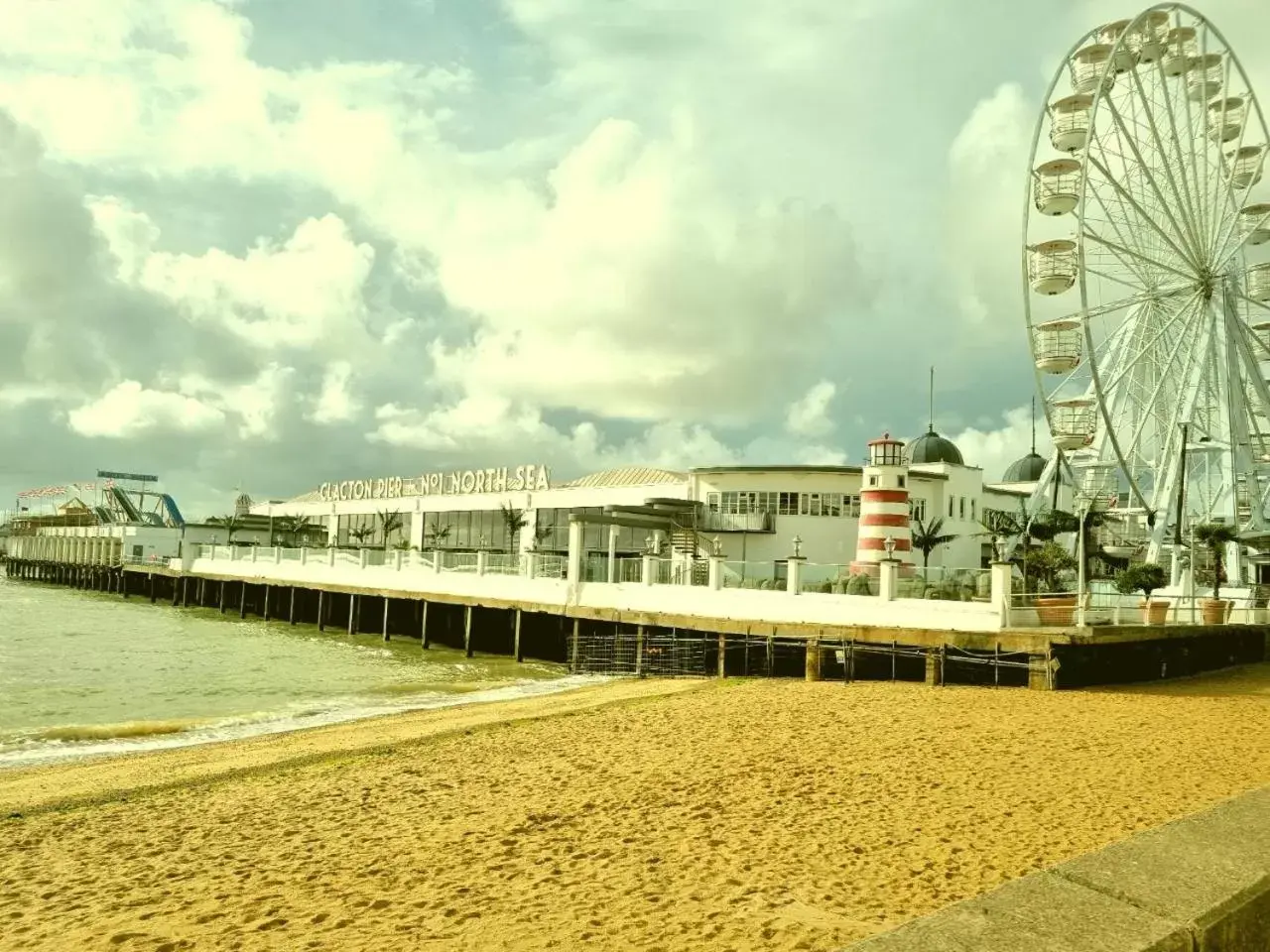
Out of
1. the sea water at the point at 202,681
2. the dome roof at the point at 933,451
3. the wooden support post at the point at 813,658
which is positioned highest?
the dome roof at the point at 933,451

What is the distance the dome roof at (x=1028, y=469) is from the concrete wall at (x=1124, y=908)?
220 ft

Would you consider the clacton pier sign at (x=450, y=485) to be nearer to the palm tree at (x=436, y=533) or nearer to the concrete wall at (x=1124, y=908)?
the palm tree at (x=436, y=533)

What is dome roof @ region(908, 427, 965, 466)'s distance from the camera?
170ft

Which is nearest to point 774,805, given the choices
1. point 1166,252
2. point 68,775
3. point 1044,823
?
point 1044,823

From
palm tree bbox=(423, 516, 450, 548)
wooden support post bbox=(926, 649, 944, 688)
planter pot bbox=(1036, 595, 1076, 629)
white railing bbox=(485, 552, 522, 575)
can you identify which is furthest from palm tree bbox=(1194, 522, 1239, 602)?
palm tree bbox=(423, 516, 450, 548)

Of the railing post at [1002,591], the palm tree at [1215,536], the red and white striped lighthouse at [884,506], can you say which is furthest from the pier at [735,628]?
the red and white striped lighthouse at [884,506]

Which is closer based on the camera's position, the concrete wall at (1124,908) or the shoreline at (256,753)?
the concrete wall at (1124,908)

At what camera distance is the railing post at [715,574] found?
28.3 meters

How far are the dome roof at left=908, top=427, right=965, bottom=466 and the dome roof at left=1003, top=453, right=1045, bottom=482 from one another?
52.1 ft

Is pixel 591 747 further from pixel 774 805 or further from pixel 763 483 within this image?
pixel 763 483

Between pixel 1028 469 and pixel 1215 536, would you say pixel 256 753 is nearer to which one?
pixel 1215 536

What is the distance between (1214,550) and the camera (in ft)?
123

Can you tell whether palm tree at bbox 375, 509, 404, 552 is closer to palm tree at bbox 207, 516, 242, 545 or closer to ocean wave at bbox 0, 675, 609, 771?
palm tree at bbox 207, 516, 242, 545

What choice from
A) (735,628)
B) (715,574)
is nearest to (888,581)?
(735,628)
